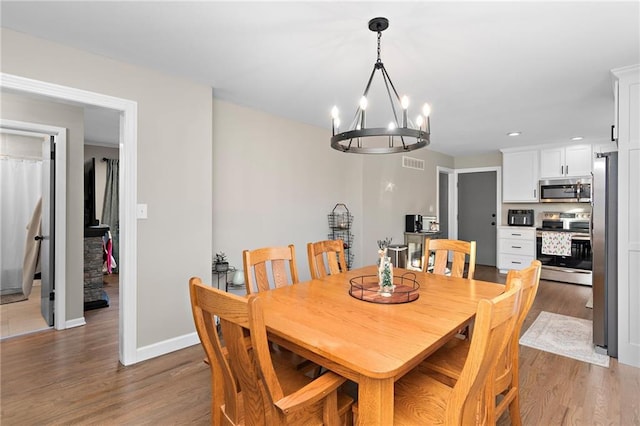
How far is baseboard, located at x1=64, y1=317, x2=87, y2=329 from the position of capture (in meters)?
3.28

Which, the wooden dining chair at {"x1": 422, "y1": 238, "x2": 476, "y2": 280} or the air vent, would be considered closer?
the wooden dining chair at {"x1": 422, "y1": 238, "x2": 476, "y2": 280}

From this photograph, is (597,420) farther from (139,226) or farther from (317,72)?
(139,226)

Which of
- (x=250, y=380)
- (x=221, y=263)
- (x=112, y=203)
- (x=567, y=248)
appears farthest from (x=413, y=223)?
(x=112, y=203)

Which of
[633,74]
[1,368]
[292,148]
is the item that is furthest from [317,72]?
[1,368]

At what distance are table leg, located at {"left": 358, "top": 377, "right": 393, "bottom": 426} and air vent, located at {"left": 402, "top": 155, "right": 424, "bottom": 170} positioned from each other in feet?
15.7

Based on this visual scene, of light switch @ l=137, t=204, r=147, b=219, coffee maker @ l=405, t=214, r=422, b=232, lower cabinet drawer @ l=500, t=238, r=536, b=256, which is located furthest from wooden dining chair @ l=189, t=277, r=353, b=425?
lower cabinet drawer @ l=500, t=238, r=536, b=256

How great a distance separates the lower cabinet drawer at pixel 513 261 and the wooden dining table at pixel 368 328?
4422mm

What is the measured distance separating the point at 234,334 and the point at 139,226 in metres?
1.90

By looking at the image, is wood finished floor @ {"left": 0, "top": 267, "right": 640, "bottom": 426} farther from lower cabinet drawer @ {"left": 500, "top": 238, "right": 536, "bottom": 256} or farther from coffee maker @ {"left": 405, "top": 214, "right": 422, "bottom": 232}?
lower cabinet drawer @ {"left": 500, "top": 238, "right": 536, "bottom": 256}

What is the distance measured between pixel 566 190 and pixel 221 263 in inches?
222

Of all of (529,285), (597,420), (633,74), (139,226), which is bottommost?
(597,420)

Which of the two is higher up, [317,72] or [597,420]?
[317,72]

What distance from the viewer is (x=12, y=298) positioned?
14.0 ft

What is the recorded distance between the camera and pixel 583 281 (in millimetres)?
5074
